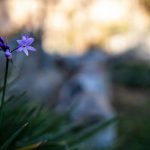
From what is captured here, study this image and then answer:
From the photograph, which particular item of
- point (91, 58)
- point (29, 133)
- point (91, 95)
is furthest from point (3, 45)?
point (91, 58)

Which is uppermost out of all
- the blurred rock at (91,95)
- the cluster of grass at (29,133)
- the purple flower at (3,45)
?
the blurred rock at (91,95)

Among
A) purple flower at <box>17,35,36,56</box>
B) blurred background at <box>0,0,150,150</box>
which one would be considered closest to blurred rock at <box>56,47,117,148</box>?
blurred background at <box>0,0,150,150</box>

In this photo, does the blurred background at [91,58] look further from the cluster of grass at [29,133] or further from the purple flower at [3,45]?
the purple flower at [3,45]

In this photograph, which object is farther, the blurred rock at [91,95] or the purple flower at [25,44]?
the blurred rock at [91,95]

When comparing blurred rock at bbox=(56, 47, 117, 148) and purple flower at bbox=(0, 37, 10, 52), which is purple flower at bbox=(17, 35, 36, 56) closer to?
purple flower at bbox=(0, 37, 10, 52)

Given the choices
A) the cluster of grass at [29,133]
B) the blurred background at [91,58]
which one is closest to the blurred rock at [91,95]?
the blurred background at [91,58]

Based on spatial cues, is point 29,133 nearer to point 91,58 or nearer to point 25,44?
point 25,44

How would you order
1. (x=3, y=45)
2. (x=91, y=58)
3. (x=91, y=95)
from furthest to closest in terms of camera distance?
(x=91, y=58), (x=91, y=95), (x=3, y=45)

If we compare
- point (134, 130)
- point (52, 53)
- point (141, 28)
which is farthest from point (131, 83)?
point (141, 28)
